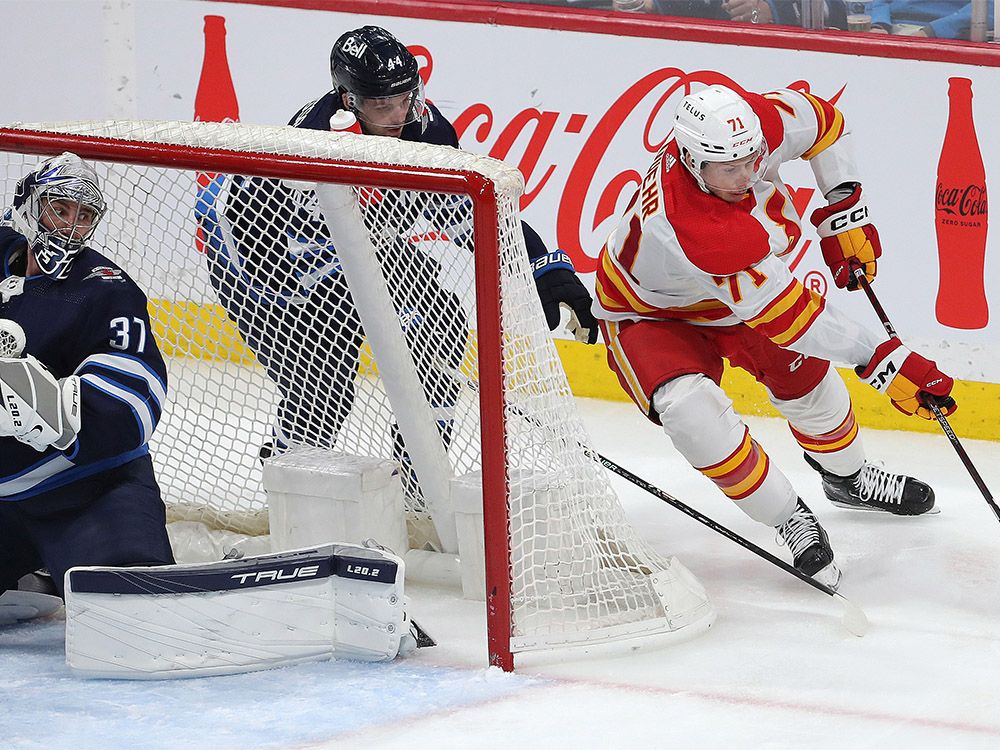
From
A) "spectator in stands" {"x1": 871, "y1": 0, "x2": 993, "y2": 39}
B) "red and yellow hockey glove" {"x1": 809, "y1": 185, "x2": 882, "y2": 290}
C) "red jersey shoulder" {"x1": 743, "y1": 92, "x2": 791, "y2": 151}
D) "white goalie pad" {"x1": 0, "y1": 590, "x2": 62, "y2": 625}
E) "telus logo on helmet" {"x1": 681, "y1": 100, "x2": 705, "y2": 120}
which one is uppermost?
"spectator in stands" {"x1": 871, "y1": 0, "x2": 993, "y2": 39}

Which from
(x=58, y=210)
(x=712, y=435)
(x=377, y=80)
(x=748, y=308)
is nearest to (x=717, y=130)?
(x=748, y=308)

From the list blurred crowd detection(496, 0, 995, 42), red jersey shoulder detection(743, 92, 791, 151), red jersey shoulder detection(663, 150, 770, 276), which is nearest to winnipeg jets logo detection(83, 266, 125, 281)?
red jersey shoulder detection(663, 150, 770, 276)

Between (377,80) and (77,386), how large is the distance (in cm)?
90

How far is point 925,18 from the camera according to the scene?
13.2 feet

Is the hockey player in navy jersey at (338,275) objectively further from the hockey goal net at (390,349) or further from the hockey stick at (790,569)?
the hockey stick at (790,569)

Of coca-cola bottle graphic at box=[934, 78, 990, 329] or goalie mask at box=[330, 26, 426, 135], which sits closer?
goalie mask at box=[330, 26, 426, 135]

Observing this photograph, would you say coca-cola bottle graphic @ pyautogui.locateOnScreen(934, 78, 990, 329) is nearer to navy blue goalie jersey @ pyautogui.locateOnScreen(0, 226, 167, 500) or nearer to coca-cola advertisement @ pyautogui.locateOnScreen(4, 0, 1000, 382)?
coca-cola advertisement @ pyautogui.locateOnScreen(4, 0, 1000, 382)

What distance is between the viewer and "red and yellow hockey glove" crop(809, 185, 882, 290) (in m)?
3.35

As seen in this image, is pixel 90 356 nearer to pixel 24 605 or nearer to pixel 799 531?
pixel 24 605

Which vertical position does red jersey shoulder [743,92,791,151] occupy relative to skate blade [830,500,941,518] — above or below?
above

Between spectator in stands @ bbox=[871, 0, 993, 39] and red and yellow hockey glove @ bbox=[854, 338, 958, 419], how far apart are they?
1.36 meters

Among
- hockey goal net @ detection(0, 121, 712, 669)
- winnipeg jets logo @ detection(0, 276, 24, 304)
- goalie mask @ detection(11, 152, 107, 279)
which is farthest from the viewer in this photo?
winnipeg jets logo @ detection(0, 276, 24, 304)

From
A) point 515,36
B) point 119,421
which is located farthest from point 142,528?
point 515,36

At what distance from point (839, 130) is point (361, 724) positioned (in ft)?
5.64
